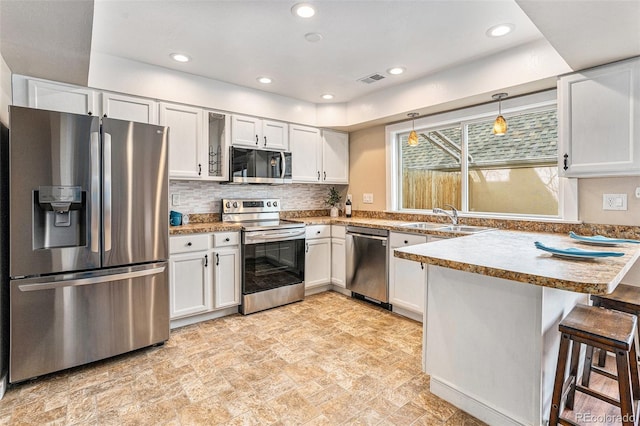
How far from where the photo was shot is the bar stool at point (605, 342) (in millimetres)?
1320

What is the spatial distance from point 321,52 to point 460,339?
2.40 meters

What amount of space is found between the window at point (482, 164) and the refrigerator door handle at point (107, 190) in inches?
118

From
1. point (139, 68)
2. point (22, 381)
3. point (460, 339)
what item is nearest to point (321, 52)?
point (139, 68)

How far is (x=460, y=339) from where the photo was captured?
1764 millimetres

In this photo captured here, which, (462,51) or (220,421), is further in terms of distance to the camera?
(462,51)

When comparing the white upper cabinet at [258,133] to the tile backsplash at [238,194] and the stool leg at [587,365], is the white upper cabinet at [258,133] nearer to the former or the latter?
the tile backsplash at [238,194]

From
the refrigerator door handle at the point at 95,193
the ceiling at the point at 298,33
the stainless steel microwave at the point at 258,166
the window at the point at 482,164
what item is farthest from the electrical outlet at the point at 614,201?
the refrigerator door handle at the point at 95,193

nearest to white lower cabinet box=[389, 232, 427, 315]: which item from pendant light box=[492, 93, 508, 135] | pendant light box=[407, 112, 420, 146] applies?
pendant light box=[407, 112, 420, 146]

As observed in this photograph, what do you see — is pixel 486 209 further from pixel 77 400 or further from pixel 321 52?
pixel 77 400

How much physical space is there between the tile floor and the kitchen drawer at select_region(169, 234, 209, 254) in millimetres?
751

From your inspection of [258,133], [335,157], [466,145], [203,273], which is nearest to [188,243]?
[203,273]

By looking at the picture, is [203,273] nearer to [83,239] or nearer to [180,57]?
[83,239]

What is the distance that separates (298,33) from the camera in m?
2.38

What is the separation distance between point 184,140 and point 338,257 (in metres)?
2.14
